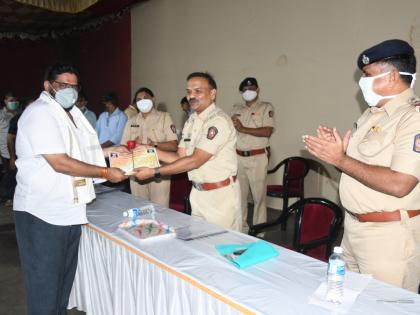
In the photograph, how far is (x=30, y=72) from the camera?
9.56 m

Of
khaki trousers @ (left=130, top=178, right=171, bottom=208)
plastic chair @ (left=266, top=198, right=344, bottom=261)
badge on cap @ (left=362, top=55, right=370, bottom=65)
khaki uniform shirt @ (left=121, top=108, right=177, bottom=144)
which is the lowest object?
khaki trousers @ (left=130, top=178, right=171, bottom=208)

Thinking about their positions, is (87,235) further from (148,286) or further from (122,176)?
(148,286)

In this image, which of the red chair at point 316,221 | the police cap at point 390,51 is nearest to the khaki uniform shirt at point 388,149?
the police cap at point 390,51

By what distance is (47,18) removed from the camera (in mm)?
8000

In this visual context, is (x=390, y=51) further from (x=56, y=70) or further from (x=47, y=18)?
(x=47, y=18)

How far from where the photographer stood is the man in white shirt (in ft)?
5.94

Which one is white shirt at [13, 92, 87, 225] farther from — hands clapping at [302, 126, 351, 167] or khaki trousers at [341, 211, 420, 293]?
khaki trousers at [341, 211, 420, 293]

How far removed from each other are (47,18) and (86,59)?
1539 mm

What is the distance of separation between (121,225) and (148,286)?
1.60 feet

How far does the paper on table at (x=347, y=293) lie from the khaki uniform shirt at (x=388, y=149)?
1.11 ft

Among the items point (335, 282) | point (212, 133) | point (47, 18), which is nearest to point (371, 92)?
point (335, 282)

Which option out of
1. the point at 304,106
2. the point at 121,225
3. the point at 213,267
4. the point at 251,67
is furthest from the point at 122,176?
the point at 251,67

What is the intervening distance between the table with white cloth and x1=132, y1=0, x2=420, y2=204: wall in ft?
8.96

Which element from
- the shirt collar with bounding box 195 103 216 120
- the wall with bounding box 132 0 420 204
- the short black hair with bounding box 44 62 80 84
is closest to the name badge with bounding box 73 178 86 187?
the short black hair with bounding box 44 62 80 84
